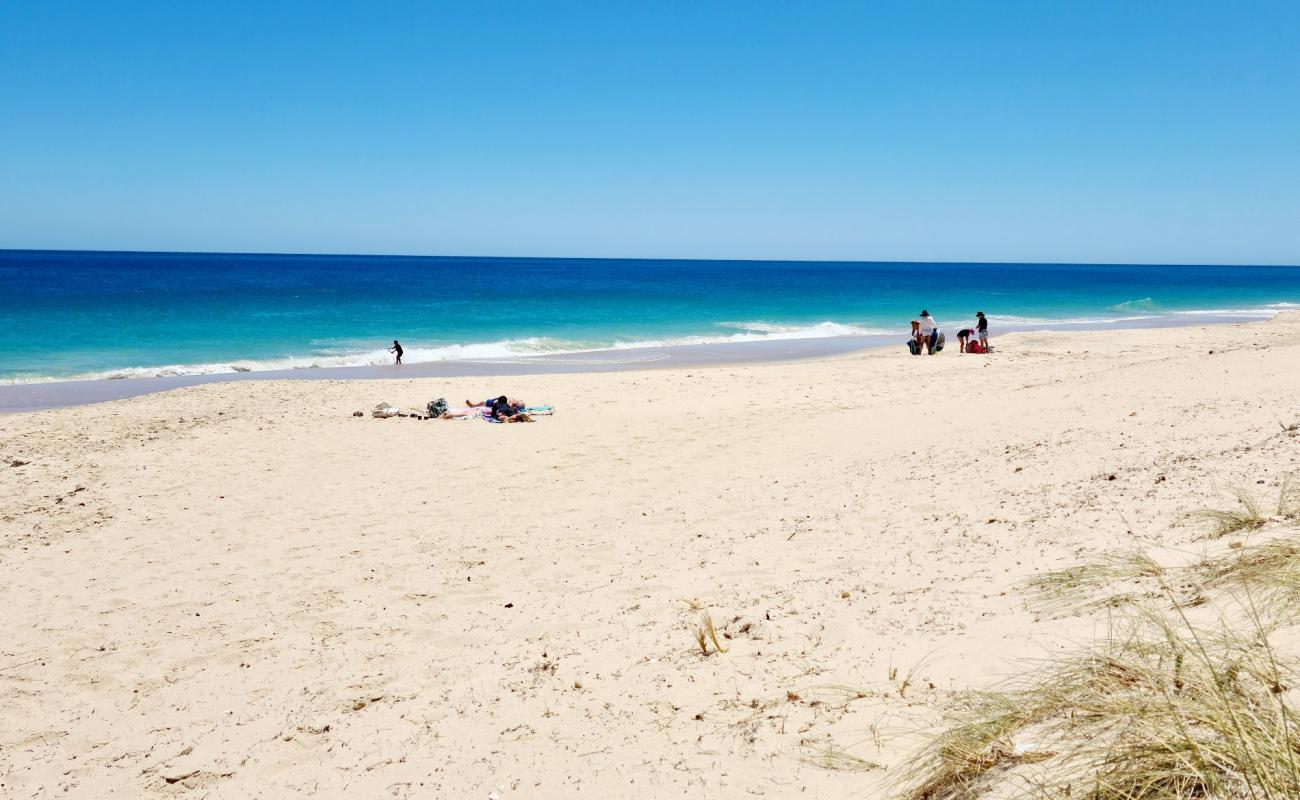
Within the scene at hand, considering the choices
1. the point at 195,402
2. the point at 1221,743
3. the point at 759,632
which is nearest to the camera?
the point at 1221,743

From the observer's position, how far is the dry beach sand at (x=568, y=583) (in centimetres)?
378

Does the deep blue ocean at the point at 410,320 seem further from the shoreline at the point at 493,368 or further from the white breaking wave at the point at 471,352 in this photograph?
the shoreline at the point at 493,368

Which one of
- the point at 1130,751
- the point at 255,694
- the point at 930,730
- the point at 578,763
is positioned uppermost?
the point at 1130,751

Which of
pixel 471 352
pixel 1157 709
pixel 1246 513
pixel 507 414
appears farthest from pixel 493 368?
pixel 1157 709

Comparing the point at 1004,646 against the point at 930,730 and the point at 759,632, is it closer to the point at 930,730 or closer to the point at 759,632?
the point at 930,730

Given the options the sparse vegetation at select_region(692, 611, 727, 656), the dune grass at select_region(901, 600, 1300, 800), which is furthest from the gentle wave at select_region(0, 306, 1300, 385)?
the dune grass at select_region(901, 600, 1300, 800)

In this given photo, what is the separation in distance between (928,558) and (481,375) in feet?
59.9

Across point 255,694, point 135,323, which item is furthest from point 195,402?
point 135,323

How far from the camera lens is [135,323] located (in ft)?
117

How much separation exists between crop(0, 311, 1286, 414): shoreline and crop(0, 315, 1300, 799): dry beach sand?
765cm

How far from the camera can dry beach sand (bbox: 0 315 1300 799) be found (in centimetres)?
378

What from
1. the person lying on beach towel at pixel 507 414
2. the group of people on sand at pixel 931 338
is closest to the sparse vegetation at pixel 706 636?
the person lying on beach towel at pixel 507 414

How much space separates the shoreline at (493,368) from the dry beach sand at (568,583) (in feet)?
25.1

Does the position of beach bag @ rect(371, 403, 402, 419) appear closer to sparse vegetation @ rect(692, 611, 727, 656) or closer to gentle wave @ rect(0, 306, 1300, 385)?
sparse vegetation @ rect(692, 611, 727, 656)
